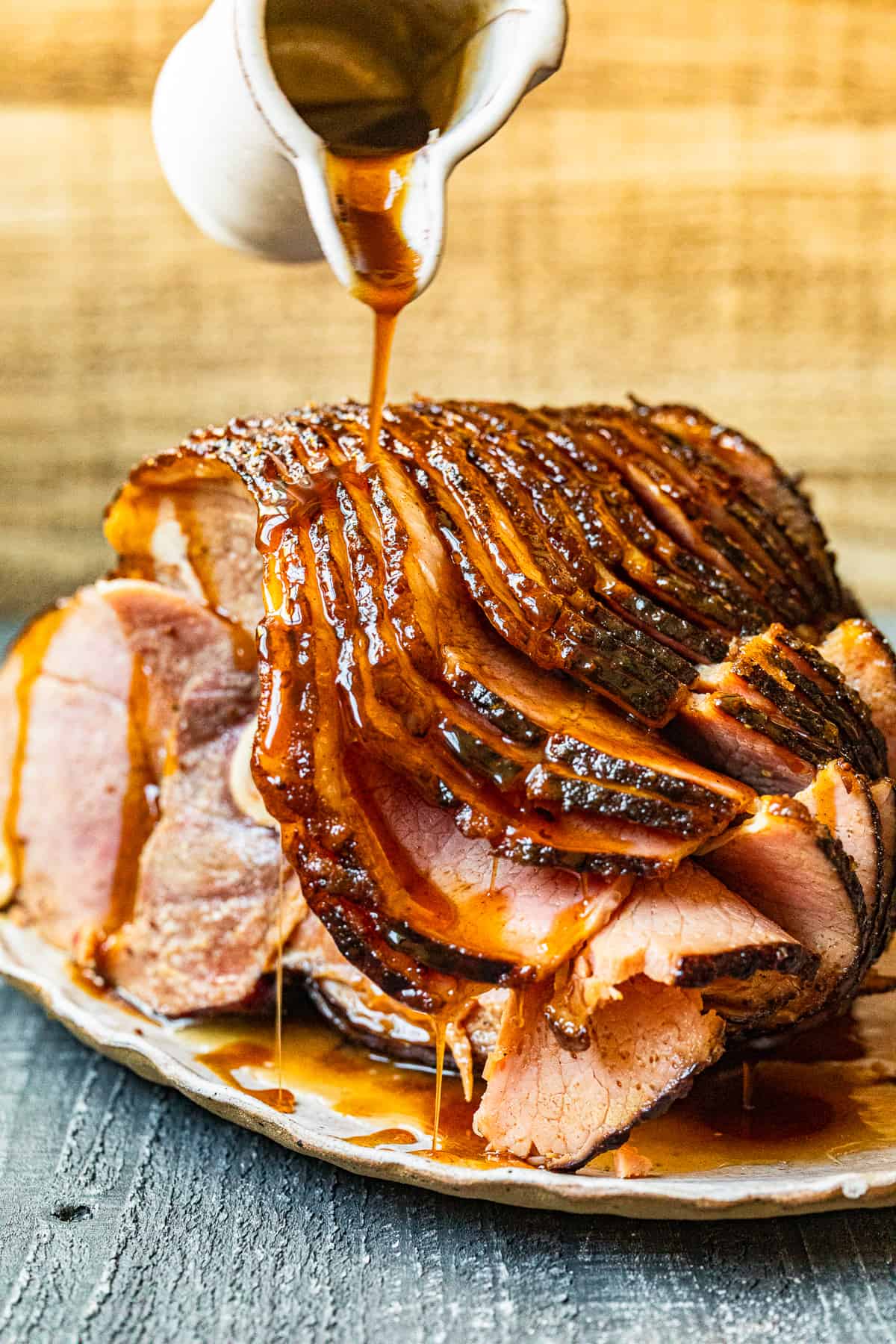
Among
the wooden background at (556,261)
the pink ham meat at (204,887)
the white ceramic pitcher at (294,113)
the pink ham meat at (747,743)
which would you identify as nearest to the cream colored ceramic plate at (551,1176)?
the pink ham meat at (204,887)

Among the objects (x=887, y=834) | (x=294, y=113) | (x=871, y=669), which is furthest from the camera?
(x=871, y=669)

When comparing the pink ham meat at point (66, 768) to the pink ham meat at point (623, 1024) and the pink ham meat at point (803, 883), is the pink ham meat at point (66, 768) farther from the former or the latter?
the pink ham meat at point (803, 883)

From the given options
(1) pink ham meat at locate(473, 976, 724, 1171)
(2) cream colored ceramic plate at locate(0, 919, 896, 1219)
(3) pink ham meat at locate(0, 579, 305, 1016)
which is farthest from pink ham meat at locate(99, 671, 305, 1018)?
(1) pink ham meat at locate(473, 976, 724, 1171)

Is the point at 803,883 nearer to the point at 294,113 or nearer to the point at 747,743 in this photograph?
the point at 747,743

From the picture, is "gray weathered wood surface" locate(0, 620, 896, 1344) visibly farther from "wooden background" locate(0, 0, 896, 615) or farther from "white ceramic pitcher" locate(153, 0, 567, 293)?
"wooden background" locate(0, 0, 896, 615)

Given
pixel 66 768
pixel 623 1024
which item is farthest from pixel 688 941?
pixel 66 768

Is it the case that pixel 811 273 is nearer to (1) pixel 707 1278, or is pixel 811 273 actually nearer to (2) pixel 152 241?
(2) pixel 152 241
